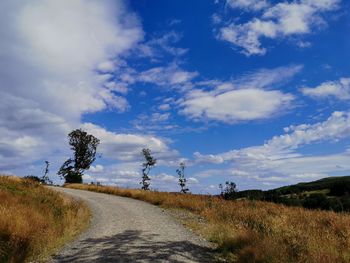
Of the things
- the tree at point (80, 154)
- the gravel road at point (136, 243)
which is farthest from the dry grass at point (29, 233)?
the tree at point (80, 154)

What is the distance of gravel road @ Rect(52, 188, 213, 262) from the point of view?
11.6m

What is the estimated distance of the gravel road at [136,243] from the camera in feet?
38.2

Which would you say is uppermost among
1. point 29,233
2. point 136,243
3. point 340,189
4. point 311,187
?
point 311,187

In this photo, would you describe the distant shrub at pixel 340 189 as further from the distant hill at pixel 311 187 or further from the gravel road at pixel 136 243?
the gravel road at pixel 136 243

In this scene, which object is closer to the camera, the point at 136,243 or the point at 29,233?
the point at 29,233

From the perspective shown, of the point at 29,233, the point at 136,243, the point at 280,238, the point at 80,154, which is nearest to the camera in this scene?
the point at 280,238

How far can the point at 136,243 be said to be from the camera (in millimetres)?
13711

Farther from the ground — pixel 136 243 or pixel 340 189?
pixel 340 189

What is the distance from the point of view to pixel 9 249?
11.4 m

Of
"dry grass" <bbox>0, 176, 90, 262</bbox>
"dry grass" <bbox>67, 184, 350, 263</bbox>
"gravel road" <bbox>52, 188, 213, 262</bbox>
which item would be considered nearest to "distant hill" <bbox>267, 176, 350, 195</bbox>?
"dry grass" <bbox>67, 184, 350, 263</bbox>

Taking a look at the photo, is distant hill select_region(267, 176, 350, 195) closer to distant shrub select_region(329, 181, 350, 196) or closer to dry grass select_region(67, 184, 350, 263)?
distant shrub select_region(329, 181, 350, 196)

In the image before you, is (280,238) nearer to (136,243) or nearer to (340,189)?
(136,243)

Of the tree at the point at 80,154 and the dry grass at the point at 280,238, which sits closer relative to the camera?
the dry grass at the point at 280,238

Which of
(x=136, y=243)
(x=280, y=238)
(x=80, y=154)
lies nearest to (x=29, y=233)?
(x=136, y=243)
